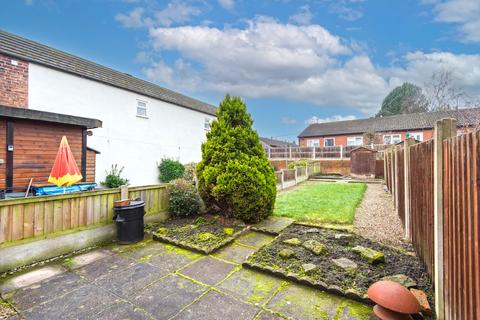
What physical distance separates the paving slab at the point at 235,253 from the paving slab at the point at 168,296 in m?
0.85

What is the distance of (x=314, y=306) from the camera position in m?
2.51

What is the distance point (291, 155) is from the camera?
23.6m

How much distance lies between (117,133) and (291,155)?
16.5 m

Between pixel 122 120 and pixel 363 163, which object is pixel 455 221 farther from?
pixel 363 163

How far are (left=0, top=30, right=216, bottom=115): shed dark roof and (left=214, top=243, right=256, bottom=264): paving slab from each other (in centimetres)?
1110

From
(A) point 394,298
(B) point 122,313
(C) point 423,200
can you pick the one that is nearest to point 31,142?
(B) point 122,313

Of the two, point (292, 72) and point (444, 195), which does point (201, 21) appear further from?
point (444, 195)

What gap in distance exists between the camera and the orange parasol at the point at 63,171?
4.95 m

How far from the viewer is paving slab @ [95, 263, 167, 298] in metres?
2.87

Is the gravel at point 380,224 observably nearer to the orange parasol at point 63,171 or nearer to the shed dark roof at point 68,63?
the orange parasol at point 63,171

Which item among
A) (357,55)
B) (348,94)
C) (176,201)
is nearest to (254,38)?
(357,55)

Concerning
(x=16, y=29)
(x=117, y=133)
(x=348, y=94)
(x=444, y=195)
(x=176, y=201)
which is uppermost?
(x=348, y=94)

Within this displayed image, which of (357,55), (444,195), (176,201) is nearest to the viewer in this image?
(444,195)

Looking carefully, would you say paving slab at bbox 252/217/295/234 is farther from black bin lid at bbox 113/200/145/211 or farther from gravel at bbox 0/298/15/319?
gravel at bbox 0/298/15/319
